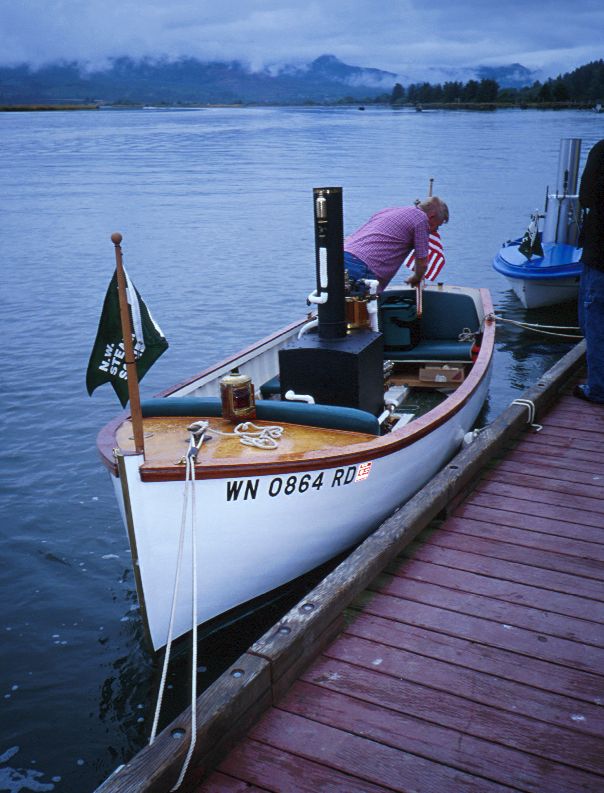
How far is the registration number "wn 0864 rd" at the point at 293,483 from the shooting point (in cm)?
478

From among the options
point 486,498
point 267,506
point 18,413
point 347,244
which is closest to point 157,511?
point 267,506

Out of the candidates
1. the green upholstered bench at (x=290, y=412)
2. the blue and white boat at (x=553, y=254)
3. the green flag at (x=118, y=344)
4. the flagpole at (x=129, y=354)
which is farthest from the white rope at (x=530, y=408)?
the blue and white boat at (x=553, y=254)

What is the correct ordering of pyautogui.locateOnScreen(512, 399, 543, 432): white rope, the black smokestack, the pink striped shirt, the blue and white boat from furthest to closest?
1. the blue and white boat
2. the pink striped shirt
3. pyautogui.locateOnScreen(512, 399, 543, 432): white rope
4. the black smokestack

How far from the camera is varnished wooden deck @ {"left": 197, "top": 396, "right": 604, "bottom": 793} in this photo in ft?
10.2

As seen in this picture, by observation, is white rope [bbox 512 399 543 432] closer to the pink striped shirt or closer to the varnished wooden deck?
the varnished wooden deck

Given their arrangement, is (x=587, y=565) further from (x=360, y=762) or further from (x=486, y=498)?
(x=360, y=762)

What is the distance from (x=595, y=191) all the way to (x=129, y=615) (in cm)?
554

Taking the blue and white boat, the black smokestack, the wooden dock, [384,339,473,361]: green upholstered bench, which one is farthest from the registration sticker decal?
the blue and white boat

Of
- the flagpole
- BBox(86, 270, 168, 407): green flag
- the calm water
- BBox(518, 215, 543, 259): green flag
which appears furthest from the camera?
BBox(518, 215, 543, 259): green flag

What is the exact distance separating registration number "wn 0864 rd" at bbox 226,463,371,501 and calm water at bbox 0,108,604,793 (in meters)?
1.41

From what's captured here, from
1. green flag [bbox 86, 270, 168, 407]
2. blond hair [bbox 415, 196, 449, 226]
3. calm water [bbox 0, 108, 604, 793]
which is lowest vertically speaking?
calm water [bbox 0, 108, 604, 793]

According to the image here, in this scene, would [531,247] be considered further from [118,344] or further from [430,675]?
[430,675]

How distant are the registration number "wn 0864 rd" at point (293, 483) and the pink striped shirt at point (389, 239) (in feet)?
11.1

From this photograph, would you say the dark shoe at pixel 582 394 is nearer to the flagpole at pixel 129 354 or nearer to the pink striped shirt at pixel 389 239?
the pink striped shirt at pixel 389 239
